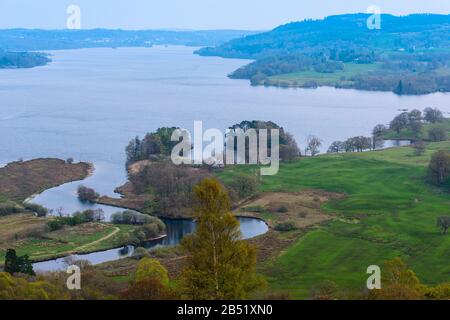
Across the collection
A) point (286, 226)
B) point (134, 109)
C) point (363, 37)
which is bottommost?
point (286, 226)

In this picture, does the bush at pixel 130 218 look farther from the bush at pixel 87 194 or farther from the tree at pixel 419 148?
the tree at pixel 419 148

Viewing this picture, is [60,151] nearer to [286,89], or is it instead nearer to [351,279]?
[351,279]

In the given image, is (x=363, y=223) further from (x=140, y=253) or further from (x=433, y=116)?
(x=433, y=116)

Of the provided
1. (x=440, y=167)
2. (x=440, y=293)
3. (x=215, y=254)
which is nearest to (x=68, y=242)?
(x=440, y=293)

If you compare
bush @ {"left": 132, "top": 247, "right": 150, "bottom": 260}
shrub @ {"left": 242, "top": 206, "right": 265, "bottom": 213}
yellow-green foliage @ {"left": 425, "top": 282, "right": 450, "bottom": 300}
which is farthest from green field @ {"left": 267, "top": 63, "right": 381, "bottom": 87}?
yellow-green foliage @ {"left": 425, "top": 282, "right": 450, "bottom": 300}

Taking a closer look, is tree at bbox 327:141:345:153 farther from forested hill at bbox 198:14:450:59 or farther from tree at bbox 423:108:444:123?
forested hill at bbox 198:14:450:59

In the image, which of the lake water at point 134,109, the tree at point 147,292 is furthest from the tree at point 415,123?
the tree at point 147,292
